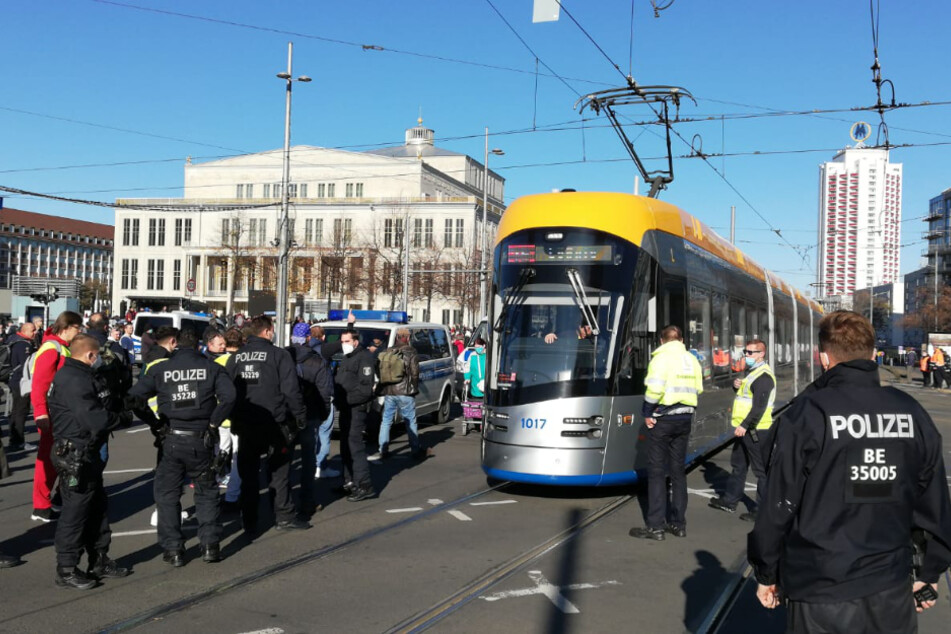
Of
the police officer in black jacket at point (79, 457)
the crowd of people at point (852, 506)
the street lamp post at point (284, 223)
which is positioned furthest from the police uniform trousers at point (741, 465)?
the street lamp post at point (284, 223)

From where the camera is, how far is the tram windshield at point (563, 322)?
8766 mm

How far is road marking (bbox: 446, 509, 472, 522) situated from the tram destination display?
2696mm

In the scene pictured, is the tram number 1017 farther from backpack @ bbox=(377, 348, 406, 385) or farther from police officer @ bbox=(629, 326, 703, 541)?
backpack @ bbox=(377, 348, 406, 385)

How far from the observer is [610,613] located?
5582mm

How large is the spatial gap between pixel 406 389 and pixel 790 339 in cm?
1138

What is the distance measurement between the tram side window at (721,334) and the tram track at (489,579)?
3.91 m

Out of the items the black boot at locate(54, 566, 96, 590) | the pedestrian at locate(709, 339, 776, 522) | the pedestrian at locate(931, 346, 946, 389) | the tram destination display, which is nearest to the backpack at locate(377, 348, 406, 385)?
the tram destination display

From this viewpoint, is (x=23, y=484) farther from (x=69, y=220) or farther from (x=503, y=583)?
(x=69, y=220)

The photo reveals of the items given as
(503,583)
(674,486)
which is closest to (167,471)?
(503,583)

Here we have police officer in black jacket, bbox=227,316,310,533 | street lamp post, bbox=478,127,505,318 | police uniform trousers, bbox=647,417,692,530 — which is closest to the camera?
police officer in black jacket, bbox=227,316,310,533

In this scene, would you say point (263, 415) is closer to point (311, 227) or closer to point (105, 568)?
point (105, 568)

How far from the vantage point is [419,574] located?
6.41 metres

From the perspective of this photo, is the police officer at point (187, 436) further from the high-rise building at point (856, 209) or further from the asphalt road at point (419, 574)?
the high-rise building at point (856, 209)

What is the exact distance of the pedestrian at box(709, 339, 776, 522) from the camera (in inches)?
340
